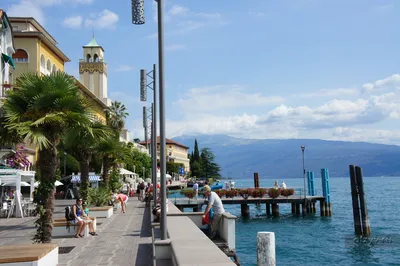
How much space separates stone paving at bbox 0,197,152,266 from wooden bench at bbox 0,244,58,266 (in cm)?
116

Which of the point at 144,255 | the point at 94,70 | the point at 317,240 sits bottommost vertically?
the point at 317,240

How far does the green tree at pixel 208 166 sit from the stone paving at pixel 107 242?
126m

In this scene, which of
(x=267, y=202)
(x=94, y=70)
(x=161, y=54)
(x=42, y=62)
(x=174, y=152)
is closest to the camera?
(x=161, y=54)

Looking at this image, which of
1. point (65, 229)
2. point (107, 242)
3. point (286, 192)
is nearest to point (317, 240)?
point (286, 192)

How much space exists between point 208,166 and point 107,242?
135 meters

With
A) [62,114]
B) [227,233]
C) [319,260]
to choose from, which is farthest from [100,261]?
[319,260]

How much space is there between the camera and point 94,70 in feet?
309

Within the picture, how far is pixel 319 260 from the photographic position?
22.7m

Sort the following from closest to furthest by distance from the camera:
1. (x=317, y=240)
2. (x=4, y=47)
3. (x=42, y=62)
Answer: (x=4, y=47)
(x=317, y=240)
(x=42, y=62)

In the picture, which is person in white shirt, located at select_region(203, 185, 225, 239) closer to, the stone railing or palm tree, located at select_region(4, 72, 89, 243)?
the stone railing

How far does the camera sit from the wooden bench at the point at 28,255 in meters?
8.58

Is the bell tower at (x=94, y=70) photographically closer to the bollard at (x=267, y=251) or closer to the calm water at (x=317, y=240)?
the calm water at (x=317, y=240)

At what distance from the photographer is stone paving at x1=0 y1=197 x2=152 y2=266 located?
1123cm

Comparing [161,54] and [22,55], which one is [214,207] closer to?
[161,54]
